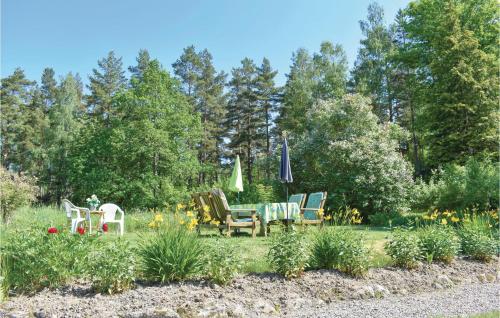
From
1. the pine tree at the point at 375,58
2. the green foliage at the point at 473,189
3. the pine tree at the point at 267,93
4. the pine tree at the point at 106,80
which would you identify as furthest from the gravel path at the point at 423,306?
the pine tree at the point at 106,80

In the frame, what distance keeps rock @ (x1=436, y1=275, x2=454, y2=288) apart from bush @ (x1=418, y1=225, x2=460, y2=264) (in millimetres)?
343

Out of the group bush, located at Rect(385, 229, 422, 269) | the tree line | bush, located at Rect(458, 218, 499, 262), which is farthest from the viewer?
the tree line

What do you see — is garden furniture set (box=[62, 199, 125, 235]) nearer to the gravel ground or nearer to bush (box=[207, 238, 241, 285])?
the gravel ground

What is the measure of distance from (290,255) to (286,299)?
0.49 m

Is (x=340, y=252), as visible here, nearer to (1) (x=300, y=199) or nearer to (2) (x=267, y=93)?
(1) (x=300, y=199)

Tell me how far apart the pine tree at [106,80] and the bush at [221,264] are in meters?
29.0

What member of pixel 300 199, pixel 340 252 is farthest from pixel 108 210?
pixel 340 252

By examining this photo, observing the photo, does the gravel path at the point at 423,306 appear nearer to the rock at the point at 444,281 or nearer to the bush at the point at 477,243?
the rock at the point at 444,281

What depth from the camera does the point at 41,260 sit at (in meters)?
3.62

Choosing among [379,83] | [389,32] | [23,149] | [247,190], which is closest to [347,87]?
[379,83]

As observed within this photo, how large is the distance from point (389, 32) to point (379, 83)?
3.64m

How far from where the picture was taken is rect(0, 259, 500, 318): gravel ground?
3.34 meters

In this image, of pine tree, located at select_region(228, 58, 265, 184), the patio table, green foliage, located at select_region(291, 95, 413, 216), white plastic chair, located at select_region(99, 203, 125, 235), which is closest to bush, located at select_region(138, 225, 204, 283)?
the patio table

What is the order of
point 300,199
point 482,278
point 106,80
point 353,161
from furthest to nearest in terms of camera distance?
1. point 106,80
2. point 353,161
3. point 300,199
4. point 482,278
